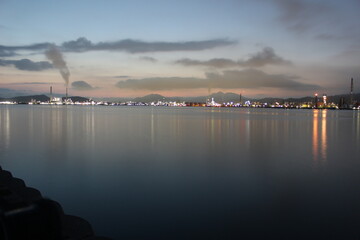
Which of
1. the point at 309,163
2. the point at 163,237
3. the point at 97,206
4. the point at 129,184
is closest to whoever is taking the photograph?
the point at 163,237

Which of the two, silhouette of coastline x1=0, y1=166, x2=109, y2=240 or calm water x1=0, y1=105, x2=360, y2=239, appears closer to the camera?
silhouette of coastline x1=0, y1=166, x2=109, y2=240

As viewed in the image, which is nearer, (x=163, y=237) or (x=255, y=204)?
(x=163, y=237)

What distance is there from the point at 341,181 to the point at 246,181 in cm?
309

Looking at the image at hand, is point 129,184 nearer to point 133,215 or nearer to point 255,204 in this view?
point 133,215

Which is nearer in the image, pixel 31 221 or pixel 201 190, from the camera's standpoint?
pixel 31 221

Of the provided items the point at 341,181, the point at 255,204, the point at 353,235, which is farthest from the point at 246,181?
the point at 353,235

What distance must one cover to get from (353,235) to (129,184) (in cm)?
579

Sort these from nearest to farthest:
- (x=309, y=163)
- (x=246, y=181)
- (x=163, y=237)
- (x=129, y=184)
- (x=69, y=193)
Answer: (x=163, y=237) → (x=69, y=193) → (x=129, y=184) → (x=246, y=181) → (x=309, y=163)

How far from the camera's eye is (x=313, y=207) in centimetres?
750

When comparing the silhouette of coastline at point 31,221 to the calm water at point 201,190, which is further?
the calm water at point 201,190

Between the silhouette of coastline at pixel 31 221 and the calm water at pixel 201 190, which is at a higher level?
the silhouette of coastline at pixel 31 221

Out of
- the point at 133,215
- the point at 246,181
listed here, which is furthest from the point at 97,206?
the point at 246,181

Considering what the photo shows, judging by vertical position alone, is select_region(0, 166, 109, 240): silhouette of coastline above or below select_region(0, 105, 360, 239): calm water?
above

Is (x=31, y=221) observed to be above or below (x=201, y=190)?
above
